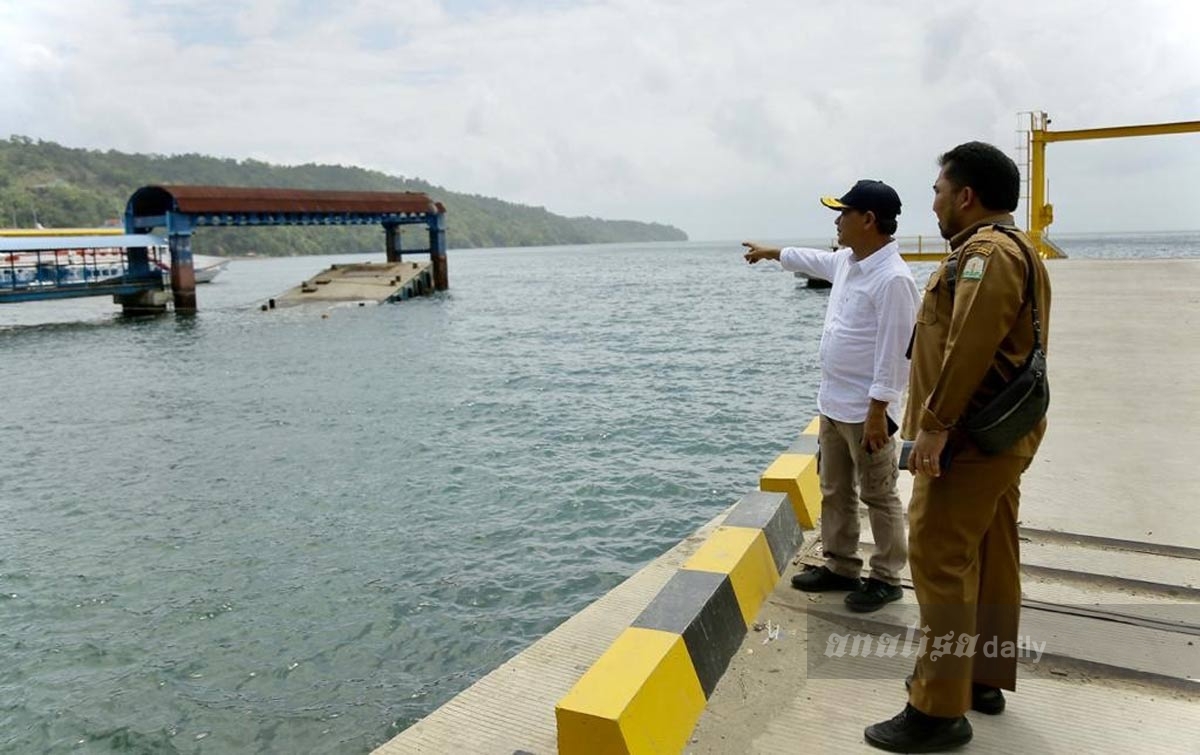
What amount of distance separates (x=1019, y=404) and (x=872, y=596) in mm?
1644

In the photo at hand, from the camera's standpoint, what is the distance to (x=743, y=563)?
4.09 m

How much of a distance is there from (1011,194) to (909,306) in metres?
0.94

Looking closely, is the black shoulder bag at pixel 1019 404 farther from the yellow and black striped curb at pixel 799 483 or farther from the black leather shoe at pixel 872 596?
the yellow and black striped curb at pixel 799 483

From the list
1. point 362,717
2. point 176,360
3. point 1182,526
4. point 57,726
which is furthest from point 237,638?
point 176,360

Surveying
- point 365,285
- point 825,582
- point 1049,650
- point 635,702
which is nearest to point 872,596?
point 825,582

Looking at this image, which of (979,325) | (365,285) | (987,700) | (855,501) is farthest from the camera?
(365,285)

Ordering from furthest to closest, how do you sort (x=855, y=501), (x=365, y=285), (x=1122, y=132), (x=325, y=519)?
(x=365, y=285), (x=1122, y=132), (x=325, y=519), (x=855, y=501)

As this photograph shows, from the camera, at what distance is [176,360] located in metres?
23.4

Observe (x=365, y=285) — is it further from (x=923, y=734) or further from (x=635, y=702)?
(x=923, y=734)

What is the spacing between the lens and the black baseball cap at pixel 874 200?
3.80 m

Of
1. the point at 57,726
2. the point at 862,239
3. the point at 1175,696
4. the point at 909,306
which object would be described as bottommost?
the point at 57,726

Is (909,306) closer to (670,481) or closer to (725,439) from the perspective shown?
(670,481)

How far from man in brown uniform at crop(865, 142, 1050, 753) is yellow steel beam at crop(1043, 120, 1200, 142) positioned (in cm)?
2937

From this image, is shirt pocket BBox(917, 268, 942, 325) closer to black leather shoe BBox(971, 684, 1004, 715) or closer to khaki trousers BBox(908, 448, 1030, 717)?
khaki trousers BBox(908, 448, 1030, 717)
